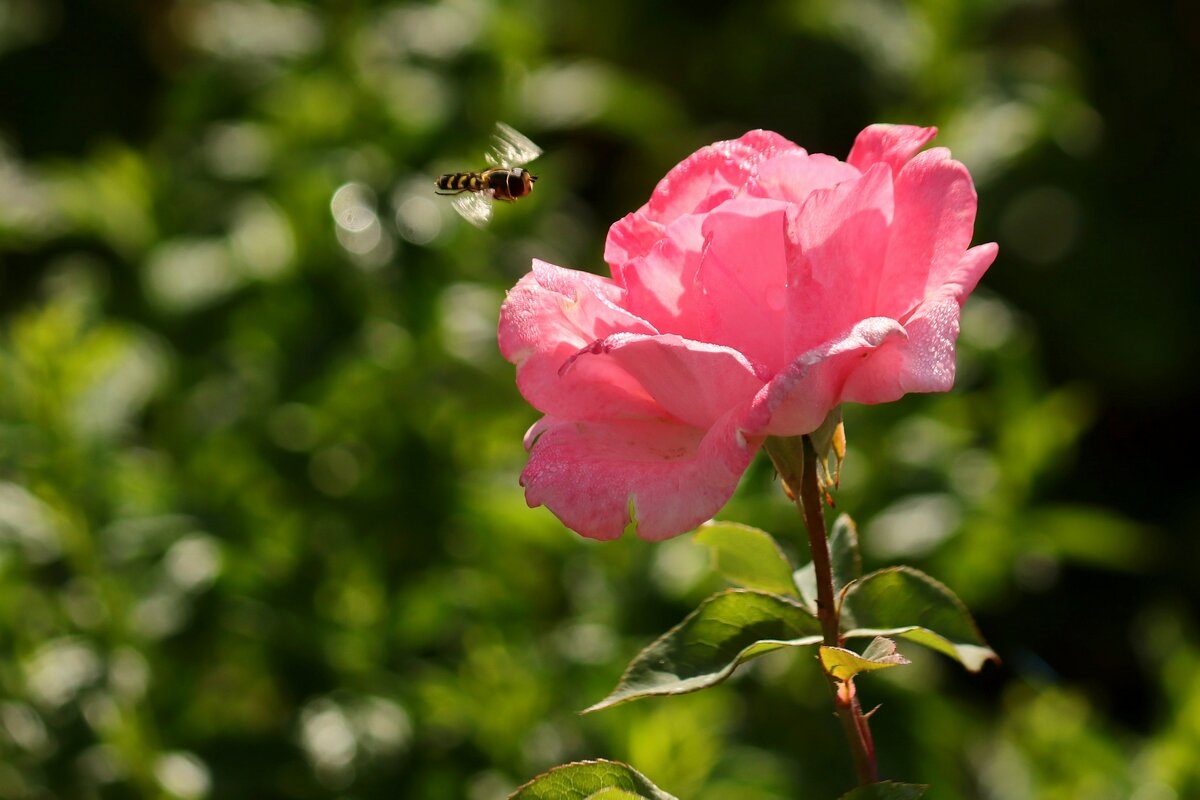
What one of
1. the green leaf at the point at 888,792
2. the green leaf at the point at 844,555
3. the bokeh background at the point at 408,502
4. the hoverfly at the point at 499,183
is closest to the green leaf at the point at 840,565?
the green leaf at the point at 844,555

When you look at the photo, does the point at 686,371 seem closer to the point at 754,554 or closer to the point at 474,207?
the point at 754,554

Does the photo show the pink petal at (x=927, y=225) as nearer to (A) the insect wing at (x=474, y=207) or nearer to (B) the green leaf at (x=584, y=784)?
(B) the green leaf at (x=584, y=784)

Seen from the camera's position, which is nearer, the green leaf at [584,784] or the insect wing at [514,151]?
the green leaf at [584,784]

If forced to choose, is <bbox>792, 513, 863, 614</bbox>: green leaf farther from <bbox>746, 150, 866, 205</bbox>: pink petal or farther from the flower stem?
<bbox>746, 150, 866, 205</bbox>: pink petal

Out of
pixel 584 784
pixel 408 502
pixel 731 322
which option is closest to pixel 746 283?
pixel 731 322

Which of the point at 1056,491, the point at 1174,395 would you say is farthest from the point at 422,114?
the point at 1174,395
